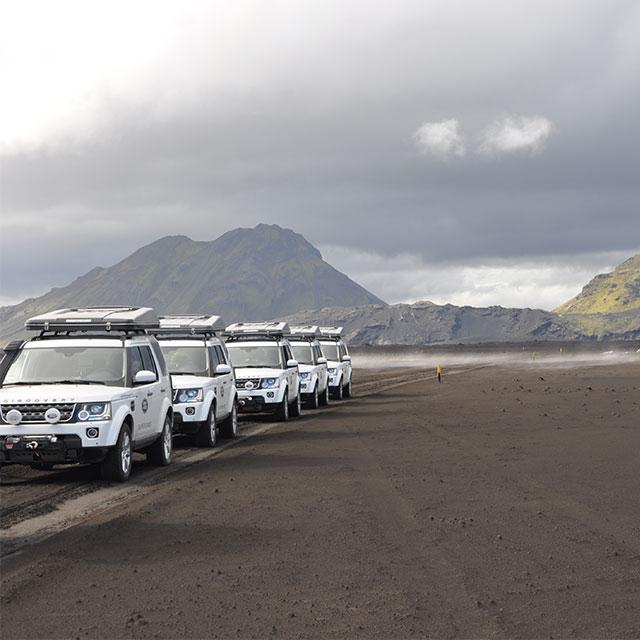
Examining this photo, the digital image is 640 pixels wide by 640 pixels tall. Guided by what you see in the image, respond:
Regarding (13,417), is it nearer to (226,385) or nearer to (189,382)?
(189,382)

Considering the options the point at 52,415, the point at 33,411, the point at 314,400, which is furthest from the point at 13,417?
the point at 314,400

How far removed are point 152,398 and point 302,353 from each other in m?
17.4

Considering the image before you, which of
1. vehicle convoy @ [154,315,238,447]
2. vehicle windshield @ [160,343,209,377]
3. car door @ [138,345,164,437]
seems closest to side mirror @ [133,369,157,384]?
car door @ [138,345,164,437]

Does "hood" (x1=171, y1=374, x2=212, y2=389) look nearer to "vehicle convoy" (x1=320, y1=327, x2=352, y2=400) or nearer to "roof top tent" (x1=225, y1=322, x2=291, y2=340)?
"roof top tent" (x1=225, y1=322, x2=291, y2=340)

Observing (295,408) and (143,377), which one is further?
(295,408)

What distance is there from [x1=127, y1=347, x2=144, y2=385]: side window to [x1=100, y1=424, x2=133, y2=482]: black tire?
1.06 meters

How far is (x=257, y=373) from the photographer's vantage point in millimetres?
26750

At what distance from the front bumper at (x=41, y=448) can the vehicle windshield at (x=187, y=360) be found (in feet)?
22.3

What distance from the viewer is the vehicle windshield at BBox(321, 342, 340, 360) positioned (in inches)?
1607

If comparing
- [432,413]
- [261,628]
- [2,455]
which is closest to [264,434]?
[432,413]

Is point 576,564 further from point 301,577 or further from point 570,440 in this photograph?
point 570,440

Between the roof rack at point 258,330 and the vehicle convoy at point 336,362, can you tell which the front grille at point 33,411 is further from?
the vehicle convoy at point 336,362

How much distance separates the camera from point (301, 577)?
27.5 ft

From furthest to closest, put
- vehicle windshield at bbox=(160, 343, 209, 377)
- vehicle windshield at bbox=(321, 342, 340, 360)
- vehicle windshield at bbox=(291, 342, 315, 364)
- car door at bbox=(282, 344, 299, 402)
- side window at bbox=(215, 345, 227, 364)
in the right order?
vehicle windshield at bbox=(321, 342, 340, 360) < vehicle windshield at bbox=(291, 342, 315, 364) < car door at bbox=(282, 344, 299, 402) < side window at bbox=(215, 345, 227, 364) < vehicle windshield at bbox=(160, 343, 209, 377)
